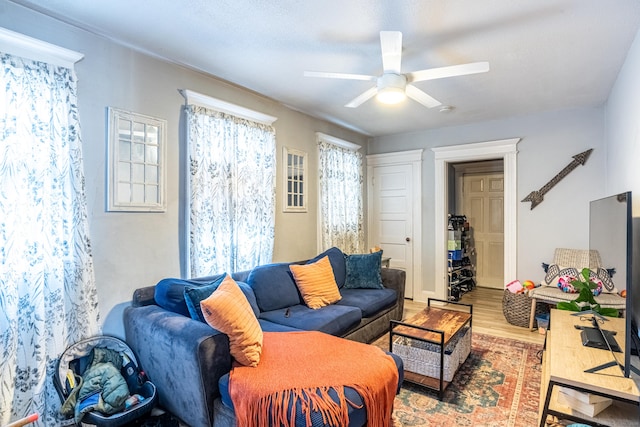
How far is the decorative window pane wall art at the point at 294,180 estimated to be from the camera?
390 centimetres

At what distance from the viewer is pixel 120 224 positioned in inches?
95.7

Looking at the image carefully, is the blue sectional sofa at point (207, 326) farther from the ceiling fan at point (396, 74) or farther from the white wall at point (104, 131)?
the ceiling fan at point (396, 74)

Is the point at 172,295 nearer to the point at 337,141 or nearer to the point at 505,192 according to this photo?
the point at 337,141

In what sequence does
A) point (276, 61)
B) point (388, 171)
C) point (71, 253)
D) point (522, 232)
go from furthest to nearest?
point (388, 171) < point (522, 232) < point (276, 61) < point (71, 253)

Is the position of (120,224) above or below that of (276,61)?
below

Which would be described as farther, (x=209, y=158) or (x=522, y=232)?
(x=522, y=232)

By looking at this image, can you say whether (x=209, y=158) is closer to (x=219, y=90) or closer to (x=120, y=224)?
(x=219, y=90)

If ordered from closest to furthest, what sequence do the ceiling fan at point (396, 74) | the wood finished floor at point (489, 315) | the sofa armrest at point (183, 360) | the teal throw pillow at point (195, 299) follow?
the sofa armrest at point (183, 360) → the ceiling fan at point (396, 74) → the teal throw pillow at point (195, 299) → the wood finished floor at point (489, 315)

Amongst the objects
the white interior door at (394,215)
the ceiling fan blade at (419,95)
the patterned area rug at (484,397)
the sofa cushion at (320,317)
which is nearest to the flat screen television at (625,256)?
the patterned area rug at (484,397)

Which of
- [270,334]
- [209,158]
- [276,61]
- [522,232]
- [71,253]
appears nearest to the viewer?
[71,253]

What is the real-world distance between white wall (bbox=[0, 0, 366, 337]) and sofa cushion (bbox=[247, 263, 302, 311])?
2.22ft

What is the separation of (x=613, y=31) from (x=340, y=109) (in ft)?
8.16

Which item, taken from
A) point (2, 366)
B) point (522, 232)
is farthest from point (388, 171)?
point (2, 366)

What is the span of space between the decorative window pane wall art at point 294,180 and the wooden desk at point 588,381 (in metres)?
2.74
